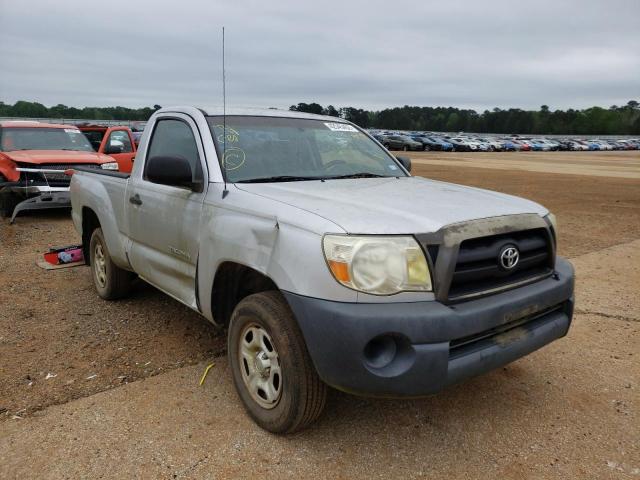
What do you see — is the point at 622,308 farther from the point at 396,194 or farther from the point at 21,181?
the point at 21,181

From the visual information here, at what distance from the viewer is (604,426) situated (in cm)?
307

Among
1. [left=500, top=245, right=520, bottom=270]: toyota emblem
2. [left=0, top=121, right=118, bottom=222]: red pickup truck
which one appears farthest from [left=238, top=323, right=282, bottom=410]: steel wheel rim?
[left=0, top=121, right=118, bottom=222]: red pickup truck

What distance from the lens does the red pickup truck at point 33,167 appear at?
9406 millimetres

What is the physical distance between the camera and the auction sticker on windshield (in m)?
4.37

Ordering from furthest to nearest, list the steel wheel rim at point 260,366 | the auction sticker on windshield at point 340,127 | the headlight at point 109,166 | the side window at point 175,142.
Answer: the headlight at point 109,166 → the auction sticker on windshield at point 340,127 → the side window at point 175,142 → the steel wheel rim at point 260,366

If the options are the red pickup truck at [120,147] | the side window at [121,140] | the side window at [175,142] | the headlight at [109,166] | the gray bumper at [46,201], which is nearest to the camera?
the side window at [175,142]

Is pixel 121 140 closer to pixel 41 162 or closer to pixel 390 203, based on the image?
pixel 41 162

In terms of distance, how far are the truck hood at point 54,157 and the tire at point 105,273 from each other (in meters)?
5.05

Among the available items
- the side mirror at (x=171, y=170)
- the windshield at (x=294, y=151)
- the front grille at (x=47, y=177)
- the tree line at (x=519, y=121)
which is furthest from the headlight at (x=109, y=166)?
the tree line at (x=519, y=121)

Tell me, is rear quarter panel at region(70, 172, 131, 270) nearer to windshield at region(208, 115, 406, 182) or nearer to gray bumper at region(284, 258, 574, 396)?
windshield at region(208, 115, 406, 182)

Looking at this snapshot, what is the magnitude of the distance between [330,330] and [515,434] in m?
1.34

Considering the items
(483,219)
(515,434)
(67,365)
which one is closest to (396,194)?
(483,219)

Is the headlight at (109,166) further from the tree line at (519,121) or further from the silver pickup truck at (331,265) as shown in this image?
the tree line at (519,121)

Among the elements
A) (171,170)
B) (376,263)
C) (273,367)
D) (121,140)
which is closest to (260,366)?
(273,367)
